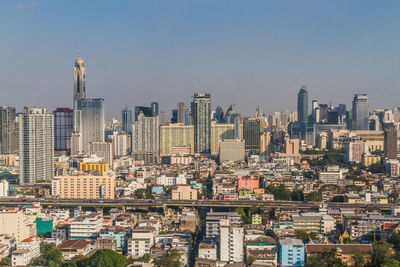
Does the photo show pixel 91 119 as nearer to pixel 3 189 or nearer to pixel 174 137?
pixel 174 137

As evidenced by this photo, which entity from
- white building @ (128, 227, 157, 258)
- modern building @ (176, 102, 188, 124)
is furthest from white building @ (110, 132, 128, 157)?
white building @ (128, 227, 157, 258)

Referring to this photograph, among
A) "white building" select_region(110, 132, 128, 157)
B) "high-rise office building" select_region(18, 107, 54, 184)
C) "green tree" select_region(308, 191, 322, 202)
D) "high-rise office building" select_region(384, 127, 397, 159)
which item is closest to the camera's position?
"green tree" select_region(308, 191, 322, 202)

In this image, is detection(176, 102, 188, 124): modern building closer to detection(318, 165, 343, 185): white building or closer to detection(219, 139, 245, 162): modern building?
detection(219, 139, 245, 162): modern building

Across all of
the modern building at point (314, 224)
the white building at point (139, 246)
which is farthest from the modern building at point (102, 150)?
the white building at point (139, 246)

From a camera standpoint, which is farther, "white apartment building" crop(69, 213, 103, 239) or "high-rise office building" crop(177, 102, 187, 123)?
"high-rise office building" crop(177, 102, 187, 123)

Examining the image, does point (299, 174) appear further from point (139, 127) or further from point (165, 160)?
point (139, 127)

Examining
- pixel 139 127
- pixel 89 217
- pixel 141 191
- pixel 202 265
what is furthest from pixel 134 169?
pixel 202 265

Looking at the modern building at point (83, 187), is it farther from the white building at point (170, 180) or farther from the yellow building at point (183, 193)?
the white building at point (170, 180)
